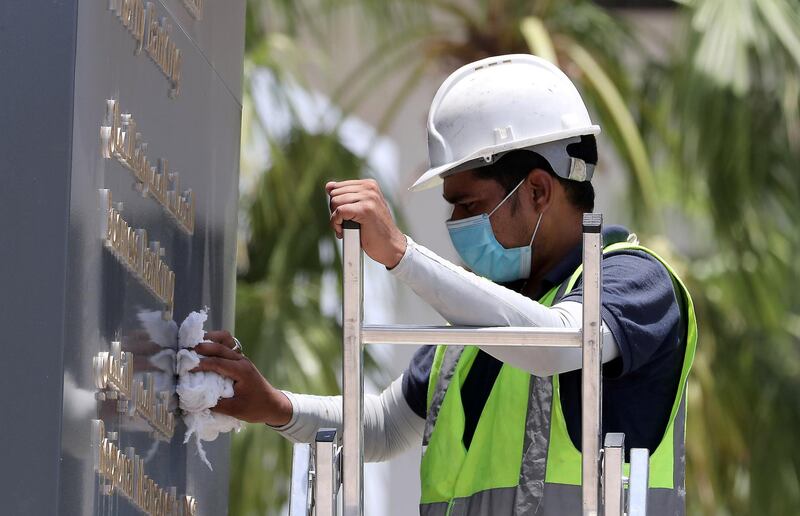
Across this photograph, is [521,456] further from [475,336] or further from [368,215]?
[368,215]

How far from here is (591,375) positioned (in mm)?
2705

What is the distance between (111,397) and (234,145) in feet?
4.44

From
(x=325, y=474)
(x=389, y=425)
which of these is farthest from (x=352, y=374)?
(x=389, y=425)

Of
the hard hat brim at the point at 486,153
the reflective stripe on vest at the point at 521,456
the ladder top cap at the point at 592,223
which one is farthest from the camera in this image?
the hard hat brim at the point at 486,153

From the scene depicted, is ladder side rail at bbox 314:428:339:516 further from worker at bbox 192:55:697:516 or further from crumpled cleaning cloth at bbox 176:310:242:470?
crumpled cleaning cloth at bbox 176:310:242:470

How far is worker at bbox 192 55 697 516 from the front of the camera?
328 centimetres

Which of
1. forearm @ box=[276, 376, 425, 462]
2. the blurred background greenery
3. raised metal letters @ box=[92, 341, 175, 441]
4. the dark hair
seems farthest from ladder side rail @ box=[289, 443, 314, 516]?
the blurred background greenery

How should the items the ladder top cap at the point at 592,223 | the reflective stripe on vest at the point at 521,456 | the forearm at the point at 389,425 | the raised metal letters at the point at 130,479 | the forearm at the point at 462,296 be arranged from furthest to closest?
the forearm at the point at 389,425
the reflective stripe on vest at the point at 521,456
the forearm at the point at 462,296
the raised metal letters at the point at 130,479
the ladder top cap at the point at 592,223

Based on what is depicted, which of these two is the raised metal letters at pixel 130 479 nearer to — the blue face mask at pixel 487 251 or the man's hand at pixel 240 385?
the man's hand at pixel 240 385

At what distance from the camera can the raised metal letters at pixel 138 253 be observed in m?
2.82

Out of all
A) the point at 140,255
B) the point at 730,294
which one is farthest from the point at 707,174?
the point at 140,255

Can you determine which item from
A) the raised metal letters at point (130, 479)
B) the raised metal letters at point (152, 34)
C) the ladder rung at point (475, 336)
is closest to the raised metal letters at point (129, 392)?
the raised metal letters at point (130, 479)

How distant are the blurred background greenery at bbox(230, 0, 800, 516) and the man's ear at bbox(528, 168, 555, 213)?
3.90 m

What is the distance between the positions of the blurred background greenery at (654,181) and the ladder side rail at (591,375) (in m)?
4.70
